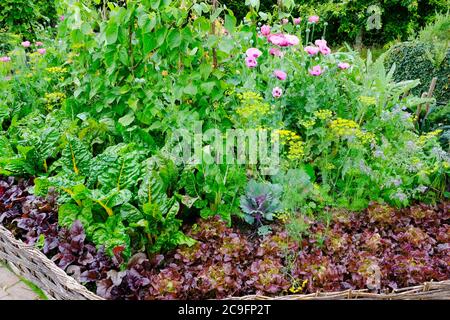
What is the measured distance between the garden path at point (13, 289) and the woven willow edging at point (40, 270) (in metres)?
0.05

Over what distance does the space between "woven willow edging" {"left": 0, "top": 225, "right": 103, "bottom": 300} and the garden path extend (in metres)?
0.05

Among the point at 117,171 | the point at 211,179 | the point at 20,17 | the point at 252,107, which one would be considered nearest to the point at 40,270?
the point at 117,171

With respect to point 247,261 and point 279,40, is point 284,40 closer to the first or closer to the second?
point 279,40

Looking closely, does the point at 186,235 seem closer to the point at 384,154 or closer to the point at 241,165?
the point at 241,165

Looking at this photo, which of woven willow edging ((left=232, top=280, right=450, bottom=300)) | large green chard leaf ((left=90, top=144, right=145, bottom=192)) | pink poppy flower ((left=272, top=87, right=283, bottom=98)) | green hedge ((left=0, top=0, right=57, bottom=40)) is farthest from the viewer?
green hedge ((left=0, top=0, right=57, bottom=40))

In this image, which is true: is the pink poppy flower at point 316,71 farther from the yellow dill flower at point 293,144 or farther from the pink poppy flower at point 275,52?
the yellow dill flower at point 293,144

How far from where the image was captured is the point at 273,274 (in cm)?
246

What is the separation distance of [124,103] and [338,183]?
60.9 inches

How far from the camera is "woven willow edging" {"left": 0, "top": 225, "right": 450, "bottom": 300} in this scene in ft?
7.73

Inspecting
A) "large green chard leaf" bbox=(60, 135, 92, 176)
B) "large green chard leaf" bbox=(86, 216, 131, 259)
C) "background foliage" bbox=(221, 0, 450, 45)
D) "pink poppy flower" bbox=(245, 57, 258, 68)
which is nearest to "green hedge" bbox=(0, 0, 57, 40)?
"background foliage" bbox=(221, 0, 450, 45)

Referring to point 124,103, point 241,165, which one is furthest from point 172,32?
point 241,165

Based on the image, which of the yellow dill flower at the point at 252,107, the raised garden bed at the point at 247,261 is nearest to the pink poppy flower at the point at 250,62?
the yellow dill flower at the point at 252,107

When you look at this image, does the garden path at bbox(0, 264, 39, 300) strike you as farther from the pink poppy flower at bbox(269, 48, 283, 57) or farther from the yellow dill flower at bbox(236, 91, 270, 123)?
the pink poppy flower at bbox(269, 48, 283, 57)

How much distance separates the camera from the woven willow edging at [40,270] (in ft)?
7.97
